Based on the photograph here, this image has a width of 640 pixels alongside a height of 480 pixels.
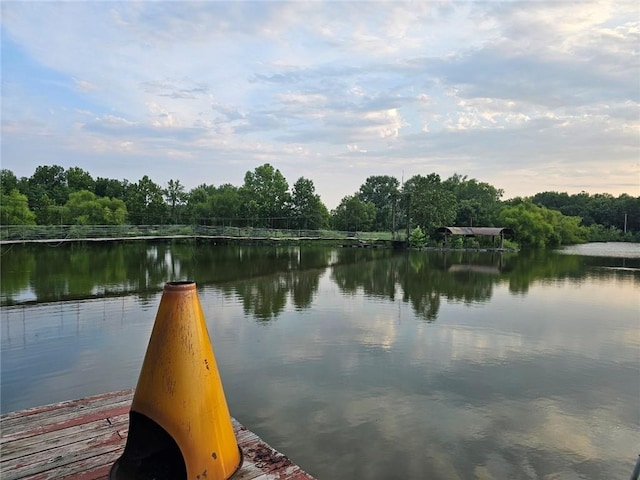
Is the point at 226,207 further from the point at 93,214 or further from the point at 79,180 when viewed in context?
the point at 79,180

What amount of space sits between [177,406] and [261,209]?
42.5 m

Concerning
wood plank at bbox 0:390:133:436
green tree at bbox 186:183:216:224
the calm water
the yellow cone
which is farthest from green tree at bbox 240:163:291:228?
the yellow cone

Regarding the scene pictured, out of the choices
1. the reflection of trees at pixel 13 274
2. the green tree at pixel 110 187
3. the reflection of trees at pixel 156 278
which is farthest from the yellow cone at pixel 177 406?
the green tree at pixel 110 187

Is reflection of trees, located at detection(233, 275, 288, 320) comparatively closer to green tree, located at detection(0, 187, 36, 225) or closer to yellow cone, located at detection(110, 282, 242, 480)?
yellow cone, located at detection(110, 282, 242, 480)

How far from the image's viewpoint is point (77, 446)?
10.3 ft

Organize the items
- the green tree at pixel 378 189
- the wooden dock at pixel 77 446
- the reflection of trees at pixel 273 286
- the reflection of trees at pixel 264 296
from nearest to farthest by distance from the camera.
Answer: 1. the wooden dock at pixel 77 446
2. the reflection of trees at pixel 264 296
3. the reflection of trees at pixel 273 286
4. the green tree at pixel 378 189

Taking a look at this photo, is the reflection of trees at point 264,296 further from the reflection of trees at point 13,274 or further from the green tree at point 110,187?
the green tree at point 110,187

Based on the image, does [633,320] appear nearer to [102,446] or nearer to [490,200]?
[102,446]

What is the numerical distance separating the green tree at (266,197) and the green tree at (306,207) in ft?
2.82

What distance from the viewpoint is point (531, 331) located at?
10039mm

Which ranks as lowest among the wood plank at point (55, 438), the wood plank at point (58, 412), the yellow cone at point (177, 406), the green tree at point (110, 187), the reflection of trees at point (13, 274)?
the reflection of trees at point (13, 274)

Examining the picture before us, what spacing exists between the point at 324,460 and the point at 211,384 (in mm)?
2579

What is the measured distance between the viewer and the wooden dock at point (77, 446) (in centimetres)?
282

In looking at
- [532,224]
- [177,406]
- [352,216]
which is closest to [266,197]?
[352,216]
